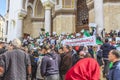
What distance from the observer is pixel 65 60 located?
6461 mm

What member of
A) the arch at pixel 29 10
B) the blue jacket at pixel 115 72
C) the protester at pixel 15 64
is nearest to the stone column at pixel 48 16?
the arch at pixel 29 10

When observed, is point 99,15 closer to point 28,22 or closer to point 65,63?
point 65,63

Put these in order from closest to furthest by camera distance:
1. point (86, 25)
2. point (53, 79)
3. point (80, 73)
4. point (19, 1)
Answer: point (80, 73), point (53, 79), point (86, 25), point (19, 1)

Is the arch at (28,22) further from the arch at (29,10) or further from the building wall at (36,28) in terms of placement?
the building wall at (36,28)

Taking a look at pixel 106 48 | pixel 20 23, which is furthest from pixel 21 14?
pixel 106 48

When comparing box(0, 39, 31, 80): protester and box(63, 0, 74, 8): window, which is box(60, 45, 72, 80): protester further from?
box(63, 0, 74, 8): window

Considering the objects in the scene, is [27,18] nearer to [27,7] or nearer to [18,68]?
[27,7]

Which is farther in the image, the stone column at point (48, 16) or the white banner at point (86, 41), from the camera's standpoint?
the stone column at point (48, 16)

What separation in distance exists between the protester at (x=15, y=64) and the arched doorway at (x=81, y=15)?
17.2 metres

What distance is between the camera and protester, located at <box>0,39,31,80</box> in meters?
4.27

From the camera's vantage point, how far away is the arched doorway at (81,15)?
2161 cm

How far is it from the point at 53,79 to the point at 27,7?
20565 mm

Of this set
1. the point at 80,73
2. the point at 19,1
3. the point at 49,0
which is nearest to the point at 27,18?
the point at 19,1

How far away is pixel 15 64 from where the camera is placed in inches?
170
